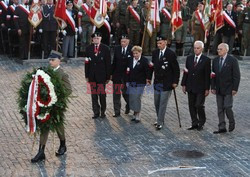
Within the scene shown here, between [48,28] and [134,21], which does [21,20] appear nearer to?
[48,28]

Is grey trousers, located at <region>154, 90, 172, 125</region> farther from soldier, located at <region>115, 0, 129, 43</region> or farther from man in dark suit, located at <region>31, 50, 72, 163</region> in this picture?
soldier, located at <region>115, 0, 129, 43</region>

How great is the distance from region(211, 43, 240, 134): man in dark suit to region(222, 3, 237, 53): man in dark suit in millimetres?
9993

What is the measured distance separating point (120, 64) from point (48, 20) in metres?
7.39

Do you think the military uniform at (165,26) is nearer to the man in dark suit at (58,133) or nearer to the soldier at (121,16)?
the soldier at (121,16)

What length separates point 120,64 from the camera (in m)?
13.1

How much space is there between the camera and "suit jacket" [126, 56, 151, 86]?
41.4 feet

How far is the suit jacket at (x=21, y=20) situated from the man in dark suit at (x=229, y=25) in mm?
7197

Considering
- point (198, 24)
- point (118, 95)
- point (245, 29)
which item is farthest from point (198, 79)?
point (245, 29)

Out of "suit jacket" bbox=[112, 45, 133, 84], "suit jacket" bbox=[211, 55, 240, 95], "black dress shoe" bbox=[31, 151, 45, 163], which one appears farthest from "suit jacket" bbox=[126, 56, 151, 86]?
"black dress shoe" bbox=[31, 151, 45, 163]

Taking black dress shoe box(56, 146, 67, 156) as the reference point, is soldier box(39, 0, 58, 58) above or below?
above

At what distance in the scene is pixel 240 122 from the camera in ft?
42.3

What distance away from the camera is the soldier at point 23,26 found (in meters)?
19.7

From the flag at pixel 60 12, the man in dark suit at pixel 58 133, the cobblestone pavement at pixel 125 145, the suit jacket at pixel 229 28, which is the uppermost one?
the flag at pixel 60 12

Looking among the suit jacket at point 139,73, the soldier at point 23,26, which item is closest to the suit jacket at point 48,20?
the soldier at point 23,26
